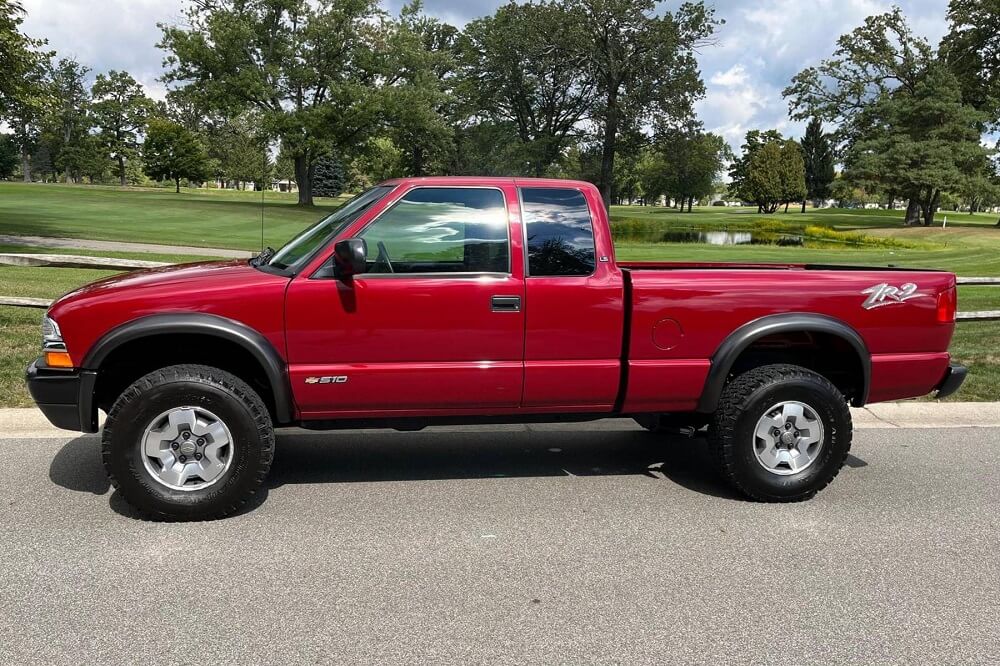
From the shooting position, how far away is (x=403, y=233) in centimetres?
442

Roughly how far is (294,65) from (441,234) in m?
46.9

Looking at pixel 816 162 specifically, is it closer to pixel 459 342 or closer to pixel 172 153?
pixel 172 153

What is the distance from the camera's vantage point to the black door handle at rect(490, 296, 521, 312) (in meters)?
4.33

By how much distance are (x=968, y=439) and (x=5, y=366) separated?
8067mm

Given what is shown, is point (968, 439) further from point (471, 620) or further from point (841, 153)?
point (841, 153)

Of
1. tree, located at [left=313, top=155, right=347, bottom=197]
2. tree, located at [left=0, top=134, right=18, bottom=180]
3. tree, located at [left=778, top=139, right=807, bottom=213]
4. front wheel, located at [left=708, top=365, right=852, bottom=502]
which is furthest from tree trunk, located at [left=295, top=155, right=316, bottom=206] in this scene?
tree, located at [left=0, top=134, right=18, bottom=180]

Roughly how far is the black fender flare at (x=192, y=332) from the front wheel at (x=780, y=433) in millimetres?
2564

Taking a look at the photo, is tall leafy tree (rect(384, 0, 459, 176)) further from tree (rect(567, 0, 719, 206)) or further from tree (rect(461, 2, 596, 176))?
tree (rect(567, 0, 719, 206))

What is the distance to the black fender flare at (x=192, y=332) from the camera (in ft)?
13.2

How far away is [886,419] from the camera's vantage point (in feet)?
21.5

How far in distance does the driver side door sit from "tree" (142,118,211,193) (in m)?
79.4

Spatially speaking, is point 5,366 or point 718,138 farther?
point 718,138

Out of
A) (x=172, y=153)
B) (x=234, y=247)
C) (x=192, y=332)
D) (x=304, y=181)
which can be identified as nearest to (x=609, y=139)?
(x=304, y=181)

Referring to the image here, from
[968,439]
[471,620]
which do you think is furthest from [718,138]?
[471,620]
